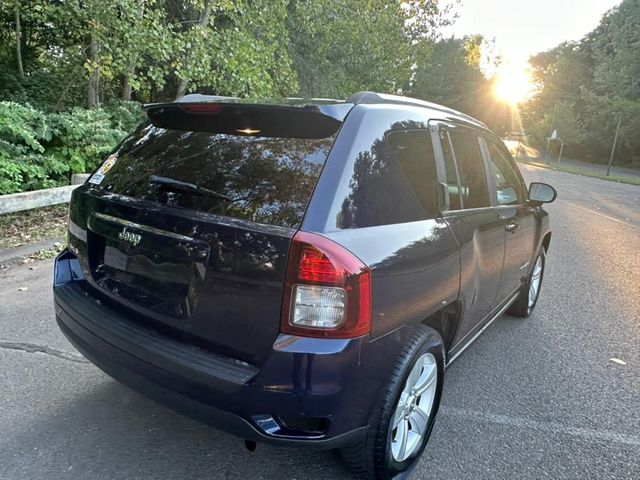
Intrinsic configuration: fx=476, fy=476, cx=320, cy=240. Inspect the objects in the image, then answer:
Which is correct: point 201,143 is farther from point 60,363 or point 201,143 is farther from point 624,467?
point 624,467

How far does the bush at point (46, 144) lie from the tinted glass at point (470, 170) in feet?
19.6

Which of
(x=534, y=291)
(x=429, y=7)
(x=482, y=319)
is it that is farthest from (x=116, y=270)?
(x=429, y=7)

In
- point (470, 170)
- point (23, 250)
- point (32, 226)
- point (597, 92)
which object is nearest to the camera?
point (470, 170)

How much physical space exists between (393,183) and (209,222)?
85 centimetres

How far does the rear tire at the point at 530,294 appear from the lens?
4449 mm

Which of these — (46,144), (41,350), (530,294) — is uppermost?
(46,144)

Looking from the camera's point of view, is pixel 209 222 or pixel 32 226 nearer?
pixel 209 222

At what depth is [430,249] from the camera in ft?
7.57

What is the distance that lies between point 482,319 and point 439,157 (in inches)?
51.2

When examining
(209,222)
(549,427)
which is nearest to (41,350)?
(209,222)

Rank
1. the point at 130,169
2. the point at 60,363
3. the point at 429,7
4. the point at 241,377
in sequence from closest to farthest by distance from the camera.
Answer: the point at 241,377
the point at 130,169
the point at 60,363
the point at 429,7

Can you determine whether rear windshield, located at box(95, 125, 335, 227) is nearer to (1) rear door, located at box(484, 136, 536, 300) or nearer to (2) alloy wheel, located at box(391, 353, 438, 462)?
(2) alloy wheel, located at box(391, 353, 438, 462)

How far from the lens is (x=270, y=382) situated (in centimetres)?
181

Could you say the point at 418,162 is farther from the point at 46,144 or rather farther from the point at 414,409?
the point at 46,144
